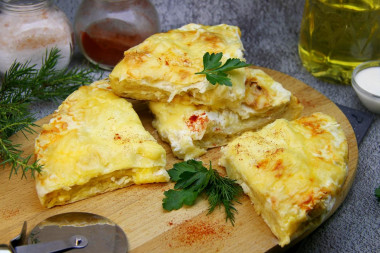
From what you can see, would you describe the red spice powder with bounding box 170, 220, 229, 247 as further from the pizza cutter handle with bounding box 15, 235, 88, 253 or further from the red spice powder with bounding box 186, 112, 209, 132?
the red spice powder with bounding box 186, 112, 209, 132

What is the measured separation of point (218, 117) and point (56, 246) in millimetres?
1506

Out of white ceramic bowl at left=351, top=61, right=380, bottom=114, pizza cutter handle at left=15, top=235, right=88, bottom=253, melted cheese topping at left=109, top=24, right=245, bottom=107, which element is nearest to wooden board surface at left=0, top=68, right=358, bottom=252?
pizza cutter handle at left=15, top=235, right=88, bottom=253

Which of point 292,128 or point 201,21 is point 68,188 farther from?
point 201,21

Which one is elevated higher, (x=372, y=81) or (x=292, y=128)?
(x=292, y=128)

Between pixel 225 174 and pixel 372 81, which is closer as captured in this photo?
pixel 225 174

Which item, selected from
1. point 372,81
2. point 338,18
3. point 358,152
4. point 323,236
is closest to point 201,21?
point 338,18

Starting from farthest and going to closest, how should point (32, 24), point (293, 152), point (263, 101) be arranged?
point (32, 24) < point (263, 101) < point (293, 152)

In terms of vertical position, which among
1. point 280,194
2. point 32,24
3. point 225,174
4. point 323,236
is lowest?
point 323,236

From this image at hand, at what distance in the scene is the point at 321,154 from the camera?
3.21 m

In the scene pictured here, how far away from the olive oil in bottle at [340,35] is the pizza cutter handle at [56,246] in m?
2.88

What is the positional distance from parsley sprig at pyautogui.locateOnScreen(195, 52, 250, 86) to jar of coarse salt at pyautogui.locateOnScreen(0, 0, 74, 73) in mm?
1492

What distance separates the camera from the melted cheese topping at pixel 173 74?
356 centimetres

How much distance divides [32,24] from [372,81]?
116 inches

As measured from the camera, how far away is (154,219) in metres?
3.12
